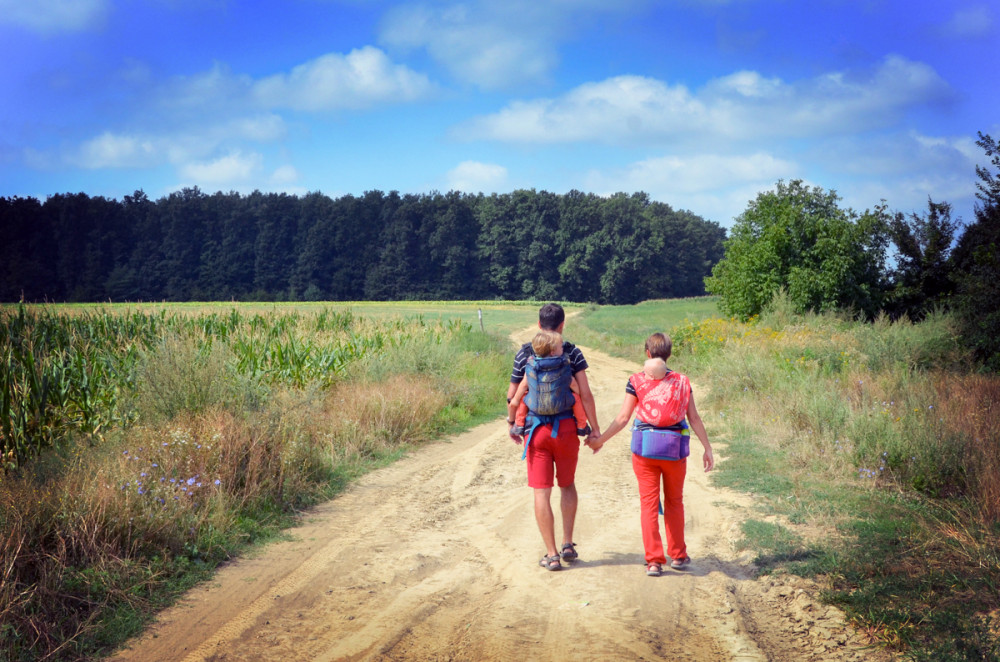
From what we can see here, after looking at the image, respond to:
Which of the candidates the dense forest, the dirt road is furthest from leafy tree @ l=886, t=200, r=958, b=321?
the dense forest

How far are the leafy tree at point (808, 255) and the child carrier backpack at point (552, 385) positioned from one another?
23.0m

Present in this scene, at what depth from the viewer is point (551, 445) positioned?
228 inches

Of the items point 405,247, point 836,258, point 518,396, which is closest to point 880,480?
point 518,396

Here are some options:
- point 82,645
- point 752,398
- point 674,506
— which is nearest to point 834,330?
point 752,398

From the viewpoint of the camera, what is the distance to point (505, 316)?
49.1 m

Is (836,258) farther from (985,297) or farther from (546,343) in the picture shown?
(546,343)

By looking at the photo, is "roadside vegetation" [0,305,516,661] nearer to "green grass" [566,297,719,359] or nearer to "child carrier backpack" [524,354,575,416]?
"child carrier backpack" [524,354,575,416]

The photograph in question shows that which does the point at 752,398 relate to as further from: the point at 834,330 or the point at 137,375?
the point at 137,375

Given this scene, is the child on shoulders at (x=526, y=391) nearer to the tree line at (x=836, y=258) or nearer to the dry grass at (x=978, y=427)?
the dry grass at (x=978, y=427)

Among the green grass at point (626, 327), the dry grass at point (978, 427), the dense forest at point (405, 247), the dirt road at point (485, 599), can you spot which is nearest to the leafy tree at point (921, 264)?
the green grass at point (626, 327)

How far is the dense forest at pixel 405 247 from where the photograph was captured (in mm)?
71000

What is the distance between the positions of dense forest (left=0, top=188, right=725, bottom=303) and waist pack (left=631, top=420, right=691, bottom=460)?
66001 millimetres

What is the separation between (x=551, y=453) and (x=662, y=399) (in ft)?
3.32

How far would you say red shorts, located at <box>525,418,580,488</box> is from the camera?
18.9ft
